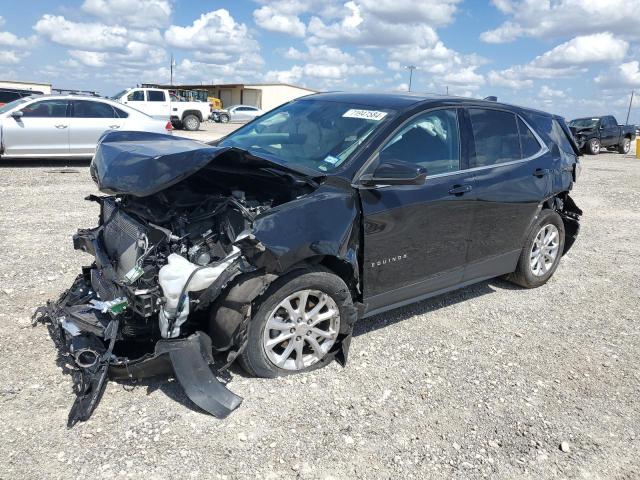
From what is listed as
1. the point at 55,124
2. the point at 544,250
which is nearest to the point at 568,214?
the point at 544,250

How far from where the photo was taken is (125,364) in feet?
10.2

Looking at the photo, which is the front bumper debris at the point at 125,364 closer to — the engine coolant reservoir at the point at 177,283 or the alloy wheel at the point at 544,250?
the engine coolant reservoir at the point at 177,283

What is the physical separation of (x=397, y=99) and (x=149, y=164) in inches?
78.9

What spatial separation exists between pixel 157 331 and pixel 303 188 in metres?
1.28

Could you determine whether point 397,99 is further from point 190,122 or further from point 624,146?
point 624,146

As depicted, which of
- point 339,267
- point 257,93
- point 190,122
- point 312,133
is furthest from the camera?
point 257,93

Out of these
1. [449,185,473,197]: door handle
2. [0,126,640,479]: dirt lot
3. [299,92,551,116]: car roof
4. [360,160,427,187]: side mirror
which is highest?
[299,92,551,116]: car roof

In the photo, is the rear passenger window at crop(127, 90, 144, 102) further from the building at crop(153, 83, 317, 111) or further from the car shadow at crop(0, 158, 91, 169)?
the building at crop(153, 83, 317, 111)

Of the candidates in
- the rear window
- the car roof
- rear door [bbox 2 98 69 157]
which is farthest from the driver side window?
the rear window

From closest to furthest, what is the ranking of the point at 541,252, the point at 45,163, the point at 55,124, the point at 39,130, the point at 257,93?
1. the point at 541,252
2. the point at 39,130
3. the point at 55,124
4. the point at 45,163
5. the point at 257,93

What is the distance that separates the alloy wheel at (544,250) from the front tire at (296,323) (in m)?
2.59

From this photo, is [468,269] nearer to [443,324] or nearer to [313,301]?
[443,324]

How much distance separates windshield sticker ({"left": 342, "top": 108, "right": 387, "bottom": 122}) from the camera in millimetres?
3967

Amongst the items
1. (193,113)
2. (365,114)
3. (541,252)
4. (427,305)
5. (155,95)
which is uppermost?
(155,95)
